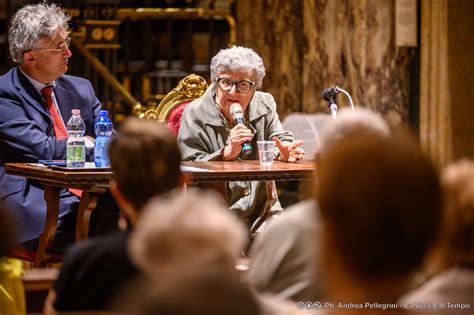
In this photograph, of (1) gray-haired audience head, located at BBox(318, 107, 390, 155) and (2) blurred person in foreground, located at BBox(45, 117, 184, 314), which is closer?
(2) blurred person in foreground, located at BBox(45, 117, 184, 314)

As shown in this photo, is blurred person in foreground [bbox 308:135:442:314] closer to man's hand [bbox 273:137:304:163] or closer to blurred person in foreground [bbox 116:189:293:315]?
blurred person in foreground [bbox 116:189:293:315]

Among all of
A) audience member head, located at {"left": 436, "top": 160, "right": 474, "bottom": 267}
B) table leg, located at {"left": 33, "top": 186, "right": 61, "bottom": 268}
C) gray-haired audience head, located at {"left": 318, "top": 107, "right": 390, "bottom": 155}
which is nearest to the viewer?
audience member head, located at {"left": 436, "top": 160, "right": 474, "bottom": 267}

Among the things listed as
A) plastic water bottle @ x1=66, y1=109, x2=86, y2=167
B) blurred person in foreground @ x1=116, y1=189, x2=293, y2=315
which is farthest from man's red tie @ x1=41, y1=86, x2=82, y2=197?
blurred person in foreground @ x1=116, y1=189, x2=293, y2=315

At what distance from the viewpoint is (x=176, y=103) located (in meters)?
5.84

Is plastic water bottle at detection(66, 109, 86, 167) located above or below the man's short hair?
below

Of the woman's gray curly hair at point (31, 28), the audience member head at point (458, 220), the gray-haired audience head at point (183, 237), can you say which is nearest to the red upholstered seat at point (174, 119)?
the woman's gray curly hair at point (31, 28)

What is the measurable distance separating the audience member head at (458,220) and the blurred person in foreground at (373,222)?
12.1 inches

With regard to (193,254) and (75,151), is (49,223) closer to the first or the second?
(75,151)

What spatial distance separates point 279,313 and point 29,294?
1391mm

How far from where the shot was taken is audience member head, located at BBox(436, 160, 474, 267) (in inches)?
89.5

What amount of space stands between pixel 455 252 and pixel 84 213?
2.80m

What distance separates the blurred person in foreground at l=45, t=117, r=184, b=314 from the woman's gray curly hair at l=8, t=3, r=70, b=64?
2.70m

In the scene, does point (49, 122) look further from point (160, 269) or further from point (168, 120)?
point (160, 269)

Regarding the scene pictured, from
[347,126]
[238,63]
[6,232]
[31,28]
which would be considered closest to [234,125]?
[238,63]
